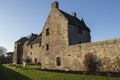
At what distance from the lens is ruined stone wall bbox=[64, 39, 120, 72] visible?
2266 centimetres

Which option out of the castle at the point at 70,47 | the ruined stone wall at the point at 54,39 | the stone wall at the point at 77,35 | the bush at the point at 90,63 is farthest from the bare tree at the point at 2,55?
the bush at the point at 90,63

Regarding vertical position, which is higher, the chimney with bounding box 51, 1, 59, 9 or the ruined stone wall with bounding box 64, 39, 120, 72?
the chimney with bounding box 51, 1, 59, 9

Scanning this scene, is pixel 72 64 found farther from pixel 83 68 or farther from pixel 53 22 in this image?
pixel 53 22

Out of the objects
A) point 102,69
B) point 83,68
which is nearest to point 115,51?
point 102,69

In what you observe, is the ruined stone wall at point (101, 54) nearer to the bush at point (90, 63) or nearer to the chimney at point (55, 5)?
the bush at point (90, 63)

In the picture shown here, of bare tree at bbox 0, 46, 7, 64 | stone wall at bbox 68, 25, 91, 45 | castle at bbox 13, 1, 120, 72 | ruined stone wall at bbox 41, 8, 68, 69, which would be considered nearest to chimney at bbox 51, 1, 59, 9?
castle at bbox 13, 1, 120, 72

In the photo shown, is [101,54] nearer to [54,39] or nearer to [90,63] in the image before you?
[90,63]

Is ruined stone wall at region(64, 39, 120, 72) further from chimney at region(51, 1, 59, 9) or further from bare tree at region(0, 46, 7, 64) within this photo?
bare tree at region(0, 46, 7, 64)

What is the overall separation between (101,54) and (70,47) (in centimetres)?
720

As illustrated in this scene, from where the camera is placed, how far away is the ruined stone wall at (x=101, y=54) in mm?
22664

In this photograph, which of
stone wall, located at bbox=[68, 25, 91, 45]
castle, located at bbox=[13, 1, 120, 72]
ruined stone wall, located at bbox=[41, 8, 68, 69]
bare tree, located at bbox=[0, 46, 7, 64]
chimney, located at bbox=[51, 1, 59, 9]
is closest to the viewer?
castle, located at bbox=[13, 1, 120, 72]

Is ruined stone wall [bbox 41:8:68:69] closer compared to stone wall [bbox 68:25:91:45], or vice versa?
stone wall [bbox 68:25:91:45]

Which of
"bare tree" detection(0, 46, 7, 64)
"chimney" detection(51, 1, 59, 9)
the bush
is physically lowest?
the bush

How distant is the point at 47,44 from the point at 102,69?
1598 centimetres
